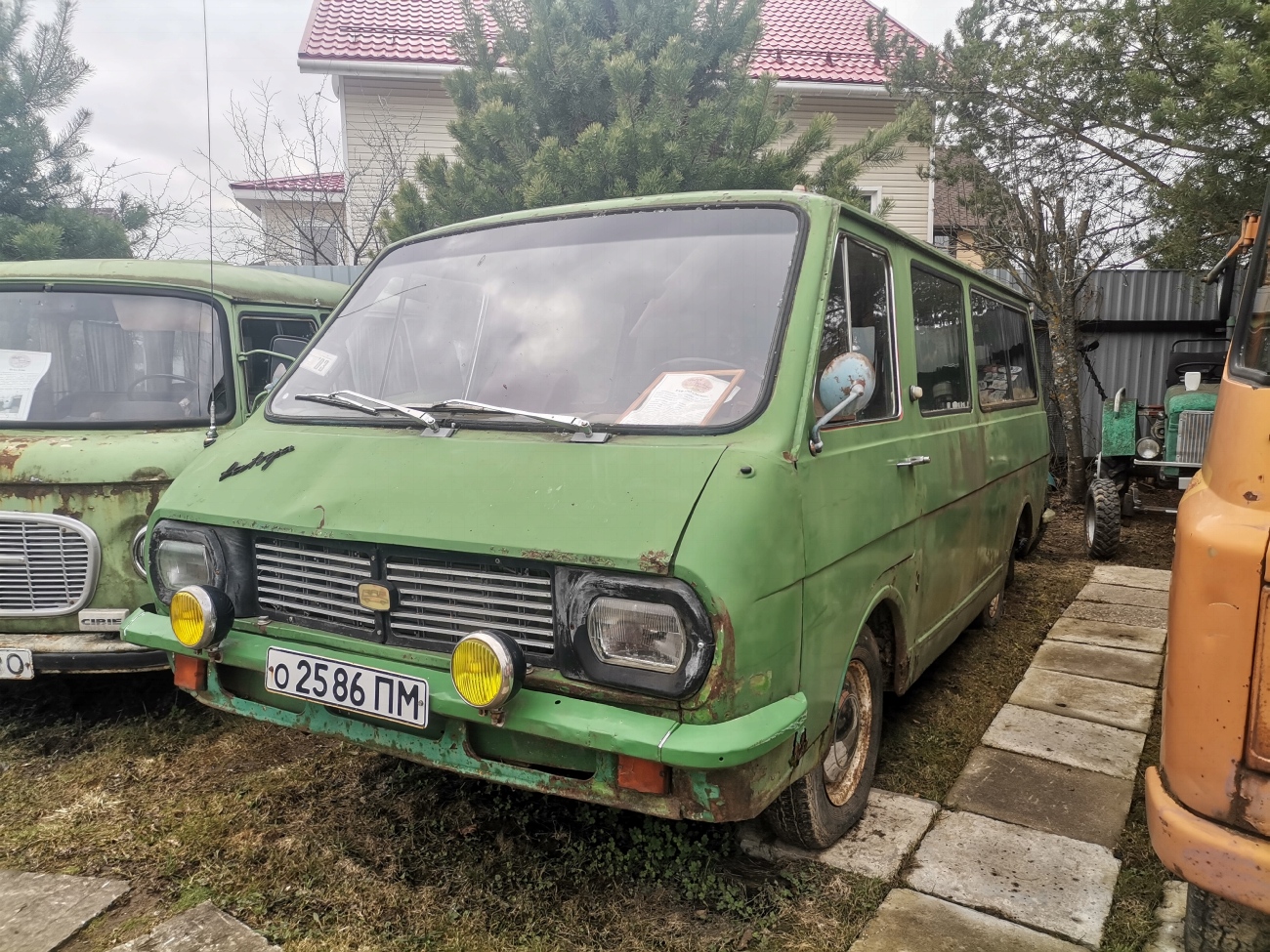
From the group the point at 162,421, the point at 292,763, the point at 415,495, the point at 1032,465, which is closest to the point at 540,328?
the point at 415,495

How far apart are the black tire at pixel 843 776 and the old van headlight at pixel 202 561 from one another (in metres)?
1.74

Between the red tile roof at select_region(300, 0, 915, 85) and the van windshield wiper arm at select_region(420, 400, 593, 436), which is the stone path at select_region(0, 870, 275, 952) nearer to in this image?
the van windshield wiper arm at select_region(420, 400, 593, 436)

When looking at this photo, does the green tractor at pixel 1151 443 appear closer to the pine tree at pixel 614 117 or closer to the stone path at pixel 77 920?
the pine tree at pixel 614 117

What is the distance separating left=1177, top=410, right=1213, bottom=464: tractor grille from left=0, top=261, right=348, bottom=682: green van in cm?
682

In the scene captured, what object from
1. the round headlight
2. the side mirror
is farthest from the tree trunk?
the round headlight

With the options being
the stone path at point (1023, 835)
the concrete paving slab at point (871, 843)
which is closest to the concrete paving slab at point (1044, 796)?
the stone path at point (1023, 835)

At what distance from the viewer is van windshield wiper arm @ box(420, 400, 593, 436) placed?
7.80 ft

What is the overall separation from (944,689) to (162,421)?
4047 millimetres

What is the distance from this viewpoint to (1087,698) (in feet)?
13.8

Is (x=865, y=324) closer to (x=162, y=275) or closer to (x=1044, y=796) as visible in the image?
(x=1044, y=796)

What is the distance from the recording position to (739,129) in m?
6.79

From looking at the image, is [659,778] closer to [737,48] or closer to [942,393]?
[942,393]

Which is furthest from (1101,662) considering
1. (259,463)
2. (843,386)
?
(259,463)

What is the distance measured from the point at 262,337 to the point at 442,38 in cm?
1037
